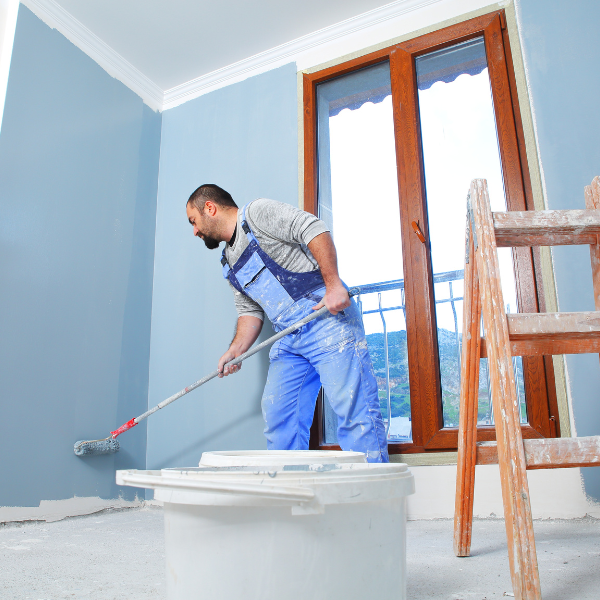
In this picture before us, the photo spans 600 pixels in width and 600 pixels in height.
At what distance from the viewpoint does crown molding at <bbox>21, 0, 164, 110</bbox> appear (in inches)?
92.0

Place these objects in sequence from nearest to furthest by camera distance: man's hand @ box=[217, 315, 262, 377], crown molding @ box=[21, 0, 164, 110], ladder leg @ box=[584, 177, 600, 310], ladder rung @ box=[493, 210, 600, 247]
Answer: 1. ladder rung @ box=[493, 210, 600, 247]
2. ladder leg @ box=[584, 177, 600, 310]
3. man's hand @ box=[217, 315, 262, 377]
4. crown molding @ box=[21, 0, 164, 110]

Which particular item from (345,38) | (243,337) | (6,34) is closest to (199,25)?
(345,38)

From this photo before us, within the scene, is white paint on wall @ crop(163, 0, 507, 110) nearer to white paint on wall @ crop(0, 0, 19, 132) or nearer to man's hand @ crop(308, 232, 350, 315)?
white paint on wall @ crop(0, 0, 19, 132)

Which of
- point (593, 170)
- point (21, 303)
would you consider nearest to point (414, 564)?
point (593, 170)

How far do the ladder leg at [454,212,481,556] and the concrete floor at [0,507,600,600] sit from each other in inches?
3.4

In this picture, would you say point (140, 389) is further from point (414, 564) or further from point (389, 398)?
point (414, 564)

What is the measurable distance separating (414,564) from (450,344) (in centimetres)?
106

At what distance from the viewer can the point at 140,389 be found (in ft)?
8.29

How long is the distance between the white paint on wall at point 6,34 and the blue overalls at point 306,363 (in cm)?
126

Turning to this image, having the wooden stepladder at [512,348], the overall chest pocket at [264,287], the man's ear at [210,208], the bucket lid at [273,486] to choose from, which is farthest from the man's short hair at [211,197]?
the bucket lid at [273,486]

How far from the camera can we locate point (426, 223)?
2.16 m

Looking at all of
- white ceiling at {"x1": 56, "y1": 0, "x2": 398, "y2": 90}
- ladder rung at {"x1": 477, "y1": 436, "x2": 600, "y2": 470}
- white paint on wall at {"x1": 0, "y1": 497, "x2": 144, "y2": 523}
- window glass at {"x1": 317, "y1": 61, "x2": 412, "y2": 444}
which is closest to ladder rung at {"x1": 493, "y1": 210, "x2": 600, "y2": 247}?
ladder rung at {"x1": 477, "y1": 436, "x2": 600, "y2": 470}

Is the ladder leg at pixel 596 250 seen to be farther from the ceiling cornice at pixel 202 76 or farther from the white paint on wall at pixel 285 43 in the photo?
the ceiling cornice at pixel 202 76

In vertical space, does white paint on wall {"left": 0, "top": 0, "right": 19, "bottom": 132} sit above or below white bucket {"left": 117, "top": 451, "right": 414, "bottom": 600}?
above
